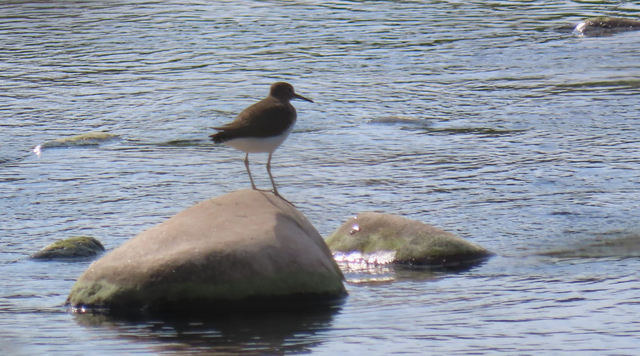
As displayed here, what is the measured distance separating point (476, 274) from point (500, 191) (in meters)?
2.53

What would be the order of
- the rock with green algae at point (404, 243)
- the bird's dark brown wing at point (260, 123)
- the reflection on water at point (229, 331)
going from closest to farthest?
the reflection on water at point (229, 331)
the bird's dark brown wing at point (260, 123)
the rock with green algae at point (404, 243)

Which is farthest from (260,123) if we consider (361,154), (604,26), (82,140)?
(604,26)

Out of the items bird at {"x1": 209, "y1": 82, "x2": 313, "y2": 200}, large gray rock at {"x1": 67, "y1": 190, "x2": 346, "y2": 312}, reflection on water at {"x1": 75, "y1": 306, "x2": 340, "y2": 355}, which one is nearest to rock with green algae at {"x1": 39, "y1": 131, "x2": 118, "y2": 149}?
bird at {"x1": 209, "y1": 82, "x2": 313, "y2": 200}

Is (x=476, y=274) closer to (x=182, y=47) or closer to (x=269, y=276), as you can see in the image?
(x=269, y=276)

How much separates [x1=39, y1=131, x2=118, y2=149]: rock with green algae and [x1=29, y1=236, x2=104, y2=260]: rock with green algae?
409 centimetres

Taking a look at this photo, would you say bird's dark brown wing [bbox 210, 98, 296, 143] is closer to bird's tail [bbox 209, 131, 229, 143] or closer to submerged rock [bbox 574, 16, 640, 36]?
bird's tail [bbox 209, 131, 229, 143]

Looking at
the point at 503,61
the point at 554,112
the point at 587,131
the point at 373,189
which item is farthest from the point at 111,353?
the point at 503,61

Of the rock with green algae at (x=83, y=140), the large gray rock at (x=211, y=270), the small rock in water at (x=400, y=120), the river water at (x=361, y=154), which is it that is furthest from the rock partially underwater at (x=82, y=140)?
the large gray rock at (x=211, y=270)

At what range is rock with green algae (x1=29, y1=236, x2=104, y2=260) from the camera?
27.1 ft

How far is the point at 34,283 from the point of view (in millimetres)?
7602

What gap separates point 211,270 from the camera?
677 centimetres

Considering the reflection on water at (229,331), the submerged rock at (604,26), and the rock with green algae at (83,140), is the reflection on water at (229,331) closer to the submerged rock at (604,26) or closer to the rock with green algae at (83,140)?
the rock with green algae at (83,140)

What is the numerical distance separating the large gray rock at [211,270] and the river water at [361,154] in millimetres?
206

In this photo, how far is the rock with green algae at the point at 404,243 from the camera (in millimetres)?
8039
